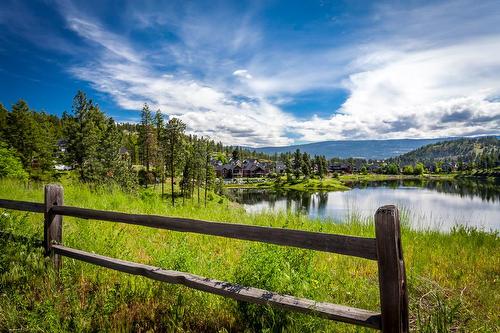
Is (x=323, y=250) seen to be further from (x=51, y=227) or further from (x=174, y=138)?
(x=174, y=138)

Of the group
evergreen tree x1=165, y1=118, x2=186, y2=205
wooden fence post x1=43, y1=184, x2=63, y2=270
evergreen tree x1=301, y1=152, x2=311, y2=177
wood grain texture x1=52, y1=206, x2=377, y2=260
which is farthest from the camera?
evergreen tree x1=301, y1=152, x2=311, y2=177

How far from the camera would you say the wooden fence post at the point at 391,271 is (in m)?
2.49

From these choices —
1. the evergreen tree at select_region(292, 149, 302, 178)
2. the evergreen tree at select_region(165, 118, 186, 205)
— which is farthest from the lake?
the evergreen tree at select_region(292, 149, 302, 178)

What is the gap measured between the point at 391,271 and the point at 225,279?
2.93 meters

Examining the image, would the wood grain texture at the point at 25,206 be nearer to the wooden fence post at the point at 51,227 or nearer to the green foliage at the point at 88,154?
the wooden fence post at the point at 51,227

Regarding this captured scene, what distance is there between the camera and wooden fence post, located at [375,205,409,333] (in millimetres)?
2492

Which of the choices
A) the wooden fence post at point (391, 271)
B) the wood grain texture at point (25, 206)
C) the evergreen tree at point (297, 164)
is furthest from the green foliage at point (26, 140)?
the evergreen tree at point (297, 164)

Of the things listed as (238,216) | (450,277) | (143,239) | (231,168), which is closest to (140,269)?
(143,239)

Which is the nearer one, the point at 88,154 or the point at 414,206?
the point at 414,206

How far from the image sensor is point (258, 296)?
318cm

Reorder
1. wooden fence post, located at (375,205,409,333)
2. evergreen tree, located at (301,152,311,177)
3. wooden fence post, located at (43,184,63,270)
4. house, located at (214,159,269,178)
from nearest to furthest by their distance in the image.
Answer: wooden fence post, located at (375,205,409,333), wooden fence post, located at (43,184,63,270), evergreen tree, located at (301,152,311,177), house, located at (214,159,269,178)

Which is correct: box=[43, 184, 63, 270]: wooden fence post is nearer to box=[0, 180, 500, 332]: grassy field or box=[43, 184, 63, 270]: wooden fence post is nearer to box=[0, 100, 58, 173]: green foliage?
box=[0, 180, 500, 332]: grassy field

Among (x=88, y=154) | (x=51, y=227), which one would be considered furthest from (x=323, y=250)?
(x=88, y=154)

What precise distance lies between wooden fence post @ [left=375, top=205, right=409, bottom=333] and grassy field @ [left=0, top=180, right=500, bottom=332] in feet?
2.59
